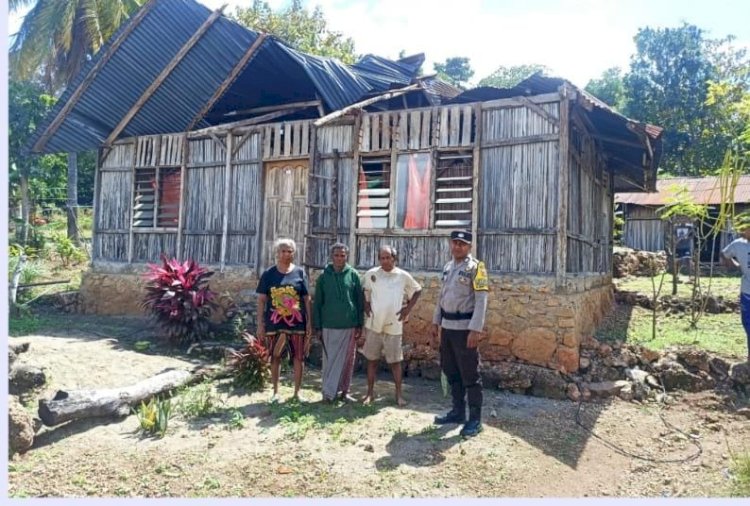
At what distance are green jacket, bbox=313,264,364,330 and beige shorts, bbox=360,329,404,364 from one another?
240mm

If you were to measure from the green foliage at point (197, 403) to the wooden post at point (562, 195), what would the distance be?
423 centimetres

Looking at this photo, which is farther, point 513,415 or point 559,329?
point 559,329

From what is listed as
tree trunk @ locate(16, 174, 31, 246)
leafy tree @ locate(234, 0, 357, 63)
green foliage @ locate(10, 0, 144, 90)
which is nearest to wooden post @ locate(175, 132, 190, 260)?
tree trunk @ locate(16, 174, 31, 246)

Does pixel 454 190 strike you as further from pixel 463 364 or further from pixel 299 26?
pixel 299 26

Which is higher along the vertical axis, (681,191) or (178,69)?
(178,69)

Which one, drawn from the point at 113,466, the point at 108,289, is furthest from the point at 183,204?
the point at 113,466

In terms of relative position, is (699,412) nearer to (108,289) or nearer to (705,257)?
(108,289)

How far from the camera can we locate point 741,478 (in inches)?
165

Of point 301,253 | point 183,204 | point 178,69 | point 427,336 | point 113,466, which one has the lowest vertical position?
point 113,466

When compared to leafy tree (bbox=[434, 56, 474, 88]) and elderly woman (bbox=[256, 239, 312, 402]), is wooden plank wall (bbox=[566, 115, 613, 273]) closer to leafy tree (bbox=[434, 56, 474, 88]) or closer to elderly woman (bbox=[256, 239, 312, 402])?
elderly woman (bbox=[256, 239, 312, 402])

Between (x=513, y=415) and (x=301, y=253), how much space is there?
452cm

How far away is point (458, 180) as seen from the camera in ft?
25.7

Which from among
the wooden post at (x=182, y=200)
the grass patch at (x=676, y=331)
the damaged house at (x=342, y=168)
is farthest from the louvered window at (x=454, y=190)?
the wooden post at (x=182, y=200)

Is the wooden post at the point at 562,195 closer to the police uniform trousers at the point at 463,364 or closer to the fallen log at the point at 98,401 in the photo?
the police uniform trousers at the point at 463,364
